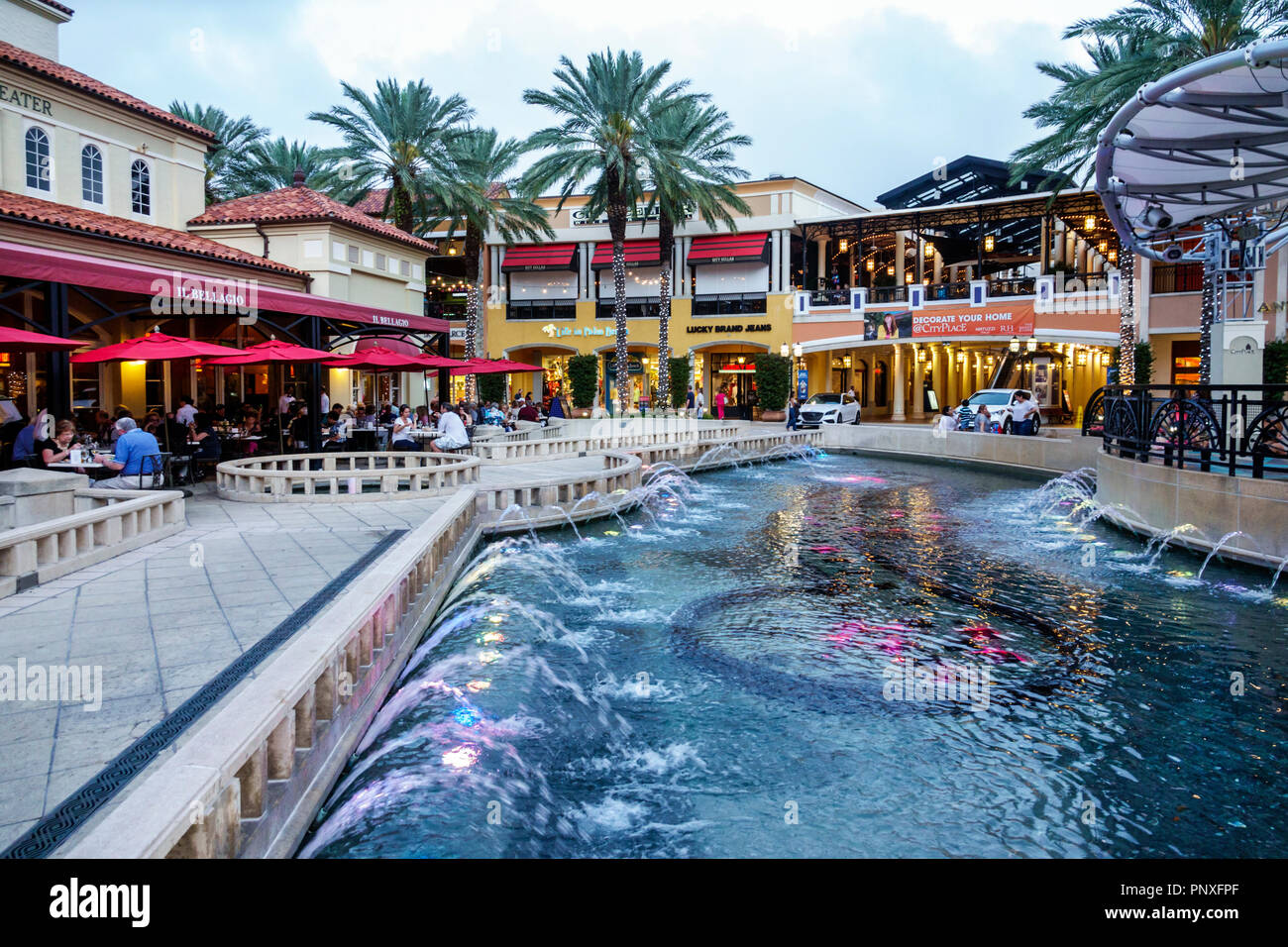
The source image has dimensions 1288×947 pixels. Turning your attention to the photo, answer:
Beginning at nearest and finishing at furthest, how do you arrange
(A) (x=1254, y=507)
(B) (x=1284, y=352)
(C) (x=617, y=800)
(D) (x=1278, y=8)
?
1. (C) (x=617, y=800)
2. (A) (x=1254, y=507)
3. (D) (x=1278, y=8)
4. (B) (x=1284, y=352)

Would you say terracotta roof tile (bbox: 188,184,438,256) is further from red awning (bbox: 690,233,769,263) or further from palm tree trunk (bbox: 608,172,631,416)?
red awning (bbox: 690,233,769,263)

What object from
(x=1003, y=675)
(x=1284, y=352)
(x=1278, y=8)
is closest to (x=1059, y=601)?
(x=1003, y=675)

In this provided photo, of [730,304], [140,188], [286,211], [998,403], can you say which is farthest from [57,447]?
[730,304]

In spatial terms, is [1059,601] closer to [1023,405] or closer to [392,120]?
[1023,405]

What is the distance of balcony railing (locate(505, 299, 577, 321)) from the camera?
5078cm

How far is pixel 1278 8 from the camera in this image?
25.0 m

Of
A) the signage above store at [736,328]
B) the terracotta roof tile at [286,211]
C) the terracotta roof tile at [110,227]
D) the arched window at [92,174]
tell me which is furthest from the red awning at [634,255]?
the arched window at [92,174]

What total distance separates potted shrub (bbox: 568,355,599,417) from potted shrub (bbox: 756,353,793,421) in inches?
363

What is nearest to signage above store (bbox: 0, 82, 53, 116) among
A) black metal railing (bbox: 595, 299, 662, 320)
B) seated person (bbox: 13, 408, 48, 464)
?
seated person (bbox: 13, 408, 48, 464)

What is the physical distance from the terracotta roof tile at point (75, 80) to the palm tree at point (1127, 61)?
26.6m

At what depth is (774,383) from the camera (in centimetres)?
4381

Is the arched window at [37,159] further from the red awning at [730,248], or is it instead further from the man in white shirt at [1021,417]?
the red awning at [730,248]

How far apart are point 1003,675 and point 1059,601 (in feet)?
9.98

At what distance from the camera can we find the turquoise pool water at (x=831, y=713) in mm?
5117
